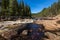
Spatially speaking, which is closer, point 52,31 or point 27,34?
point 27,34

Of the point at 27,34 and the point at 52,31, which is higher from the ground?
the point at 27,34

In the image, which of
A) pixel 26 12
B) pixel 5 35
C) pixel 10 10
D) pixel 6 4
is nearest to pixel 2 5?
pixel 6 4

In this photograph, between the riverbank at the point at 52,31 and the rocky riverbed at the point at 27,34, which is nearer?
the riverbank at the point at 52,31

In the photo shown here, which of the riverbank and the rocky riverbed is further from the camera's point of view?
the rocky riverbed

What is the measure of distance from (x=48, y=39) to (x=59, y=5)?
11934 centimetres

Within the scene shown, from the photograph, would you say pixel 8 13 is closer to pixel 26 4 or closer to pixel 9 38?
pixel 26 4

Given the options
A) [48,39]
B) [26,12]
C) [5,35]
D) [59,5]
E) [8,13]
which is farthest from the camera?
[59,5]

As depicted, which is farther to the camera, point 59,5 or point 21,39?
point 59,5

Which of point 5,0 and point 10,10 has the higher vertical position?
point 5,0

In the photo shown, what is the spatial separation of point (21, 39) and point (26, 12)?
3000 inches

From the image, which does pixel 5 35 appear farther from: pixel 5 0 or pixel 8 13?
pixel 5 0

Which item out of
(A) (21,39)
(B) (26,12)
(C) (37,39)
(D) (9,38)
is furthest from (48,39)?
(B) (26,12)

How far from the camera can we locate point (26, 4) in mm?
98812

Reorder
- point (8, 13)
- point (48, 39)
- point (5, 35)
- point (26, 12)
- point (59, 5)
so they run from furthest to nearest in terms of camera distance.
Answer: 1. point (59, 5)
2. point (26, 12)
3. point (8, 13)
4. point (5, 35)
5. point (48, 39)
